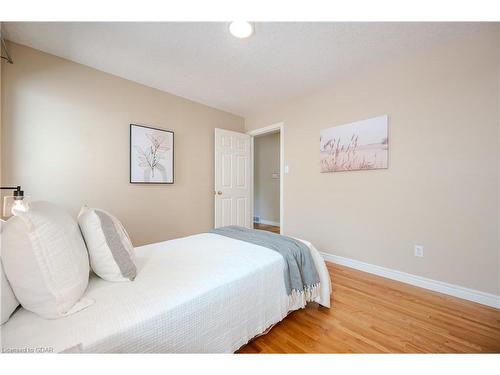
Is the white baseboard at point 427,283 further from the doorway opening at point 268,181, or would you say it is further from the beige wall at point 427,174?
the doorway opening at point 268,181


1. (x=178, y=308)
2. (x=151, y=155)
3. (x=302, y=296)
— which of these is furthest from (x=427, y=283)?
(x=151, y=155)

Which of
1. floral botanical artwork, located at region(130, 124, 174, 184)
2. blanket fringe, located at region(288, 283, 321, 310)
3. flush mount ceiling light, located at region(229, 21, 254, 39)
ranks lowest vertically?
blanket fringe, located at region(288, 283, 321, 310)

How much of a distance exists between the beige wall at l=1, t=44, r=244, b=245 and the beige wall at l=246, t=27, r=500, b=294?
6.76 feet

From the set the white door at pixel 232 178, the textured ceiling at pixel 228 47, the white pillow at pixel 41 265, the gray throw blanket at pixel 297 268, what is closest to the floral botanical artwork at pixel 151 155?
the textured ceiling at pixel 228 47

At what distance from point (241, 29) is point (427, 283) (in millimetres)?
2969

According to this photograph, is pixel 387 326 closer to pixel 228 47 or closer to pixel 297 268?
pixel 297 268

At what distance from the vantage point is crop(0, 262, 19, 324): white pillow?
0.69m

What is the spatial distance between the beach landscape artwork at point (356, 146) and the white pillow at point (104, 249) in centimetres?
249

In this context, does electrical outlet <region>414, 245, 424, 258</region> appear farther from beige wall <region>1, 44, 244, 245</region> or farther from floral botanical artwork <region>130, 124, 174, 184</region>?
floral botanical artwork <region>130, 124, 174, 184</region>

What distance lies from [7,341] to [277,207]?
5006 millimetres

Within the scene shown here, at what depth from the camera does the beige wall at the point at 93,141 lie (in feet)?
6.54

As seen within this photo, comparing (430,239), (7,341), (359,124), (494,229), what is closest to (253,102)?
(359,124)

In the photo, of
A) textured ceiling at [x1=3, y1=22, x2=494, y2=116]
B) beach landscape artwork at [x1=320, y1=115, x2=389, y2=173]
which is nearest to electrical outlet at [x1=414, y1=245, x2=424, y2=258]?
beach landscape artwork at [x1=320, y1=115, x2=389, y2=173]
